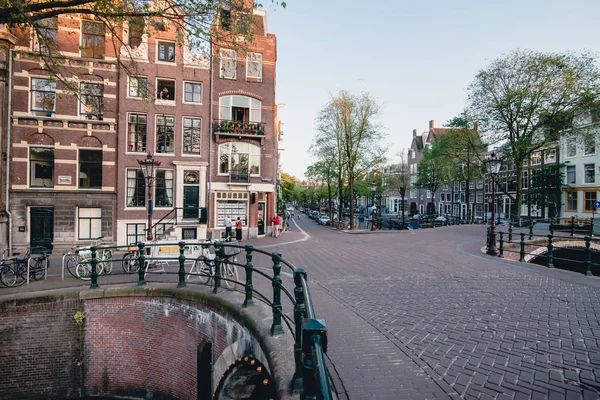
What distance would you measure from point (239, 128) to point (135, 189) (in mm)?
7323

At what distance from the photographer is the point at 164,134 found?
20.1 meters

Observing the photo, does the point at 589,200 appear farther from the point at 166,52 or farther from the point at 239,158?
the point at 166,52

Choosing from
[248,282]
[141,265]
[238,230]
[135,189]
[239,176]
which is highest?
[239,176]

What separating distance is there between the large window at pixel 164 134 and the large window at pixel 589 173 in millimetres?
38769

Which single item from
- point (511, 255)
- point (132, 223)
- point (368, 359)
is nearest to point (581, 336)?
point (368, 359)

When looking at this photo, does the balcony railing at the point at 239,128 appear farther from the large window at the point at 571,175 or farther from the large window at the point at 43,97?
the large window at the point at 571,175

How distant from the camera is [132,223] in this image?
1936 centimetres

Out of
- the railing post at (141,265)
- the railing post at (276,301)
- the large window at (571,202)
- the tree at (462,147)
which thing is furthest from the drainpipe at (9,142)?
the large window at (571,202)

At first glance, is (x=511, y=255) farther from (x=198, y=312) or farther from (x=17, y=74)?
(x=17, y=74)

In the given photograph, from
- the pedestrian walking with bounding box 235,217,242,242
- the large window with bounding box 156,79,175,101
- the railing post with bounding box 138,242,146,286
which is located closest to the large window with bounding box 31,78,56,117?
the large window with bounding box 156,79,175,101

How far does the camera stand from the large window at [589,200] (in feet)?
107

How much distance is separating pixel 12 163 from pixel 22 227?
3357 millimetres

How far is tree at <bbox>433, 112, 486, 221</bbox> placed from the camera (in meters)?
28.4

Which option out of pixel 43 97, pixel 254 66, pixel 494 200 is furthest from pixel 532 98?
pixel 43 97
